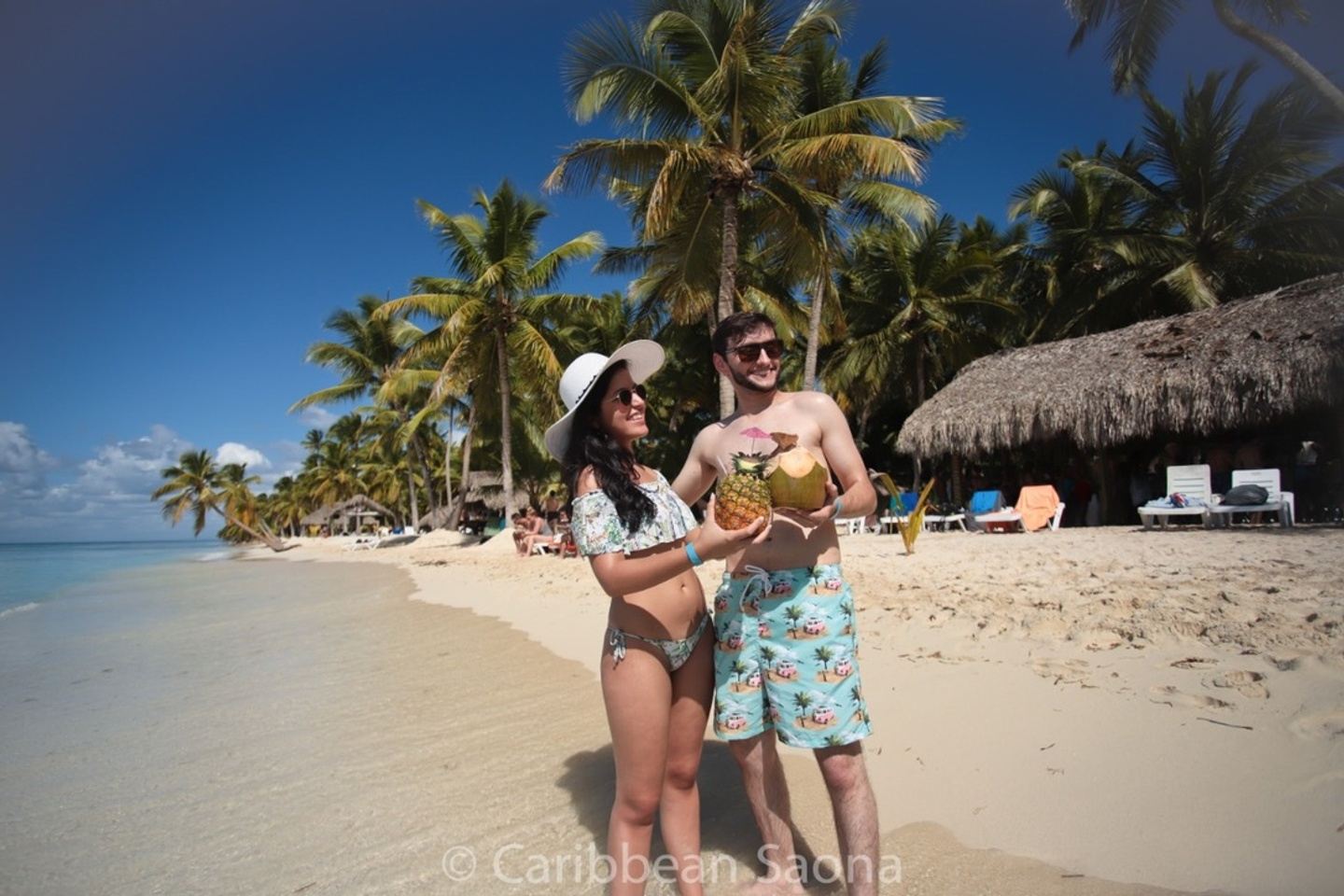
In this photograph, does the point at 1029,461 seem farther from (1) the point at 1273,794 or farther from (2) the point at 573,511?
(2) the point at 573,511

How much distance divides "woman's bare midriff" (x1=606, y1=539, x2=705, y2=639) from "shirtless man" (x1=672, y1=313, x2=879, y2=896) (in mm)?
164

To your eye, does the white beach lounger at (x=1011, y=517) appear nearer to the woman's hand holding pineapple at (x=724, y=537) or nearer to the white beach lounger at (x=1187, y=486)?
the white beach lounger at (x=1187, y=486)

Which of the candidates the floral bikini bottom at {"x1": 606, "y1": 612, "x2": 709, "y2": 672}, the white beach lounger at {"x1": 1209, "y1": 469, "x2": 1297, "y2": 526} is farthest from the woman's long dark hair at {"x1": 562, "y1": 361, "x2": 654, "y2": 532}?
the white beach lounger at {"x1": 1209, "y1": 469, "x2": 1297, "y2": 526}

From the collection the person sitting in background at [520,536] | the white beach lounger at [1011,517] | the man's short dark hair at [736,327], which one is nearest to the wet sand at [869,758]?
the man's short dark hair at [736,327]

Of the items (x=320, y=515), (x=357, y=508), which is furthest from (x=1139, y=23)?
(x=320, y=515)

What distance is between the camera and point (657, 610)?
190 centimetres

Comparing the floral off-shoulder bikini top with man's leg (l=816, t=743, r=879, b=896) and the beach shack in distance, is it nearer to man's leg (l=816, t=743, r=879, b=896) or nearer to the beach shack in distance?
man's leg (l=816, t=743, r=879, b=896)

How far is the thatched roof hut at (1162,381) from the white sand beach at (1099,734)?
7.30 m

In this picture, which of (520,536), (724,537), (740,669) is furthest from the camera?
(520,536)

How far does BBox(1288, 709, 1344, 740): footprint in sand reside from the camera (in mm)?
Answer: 2494

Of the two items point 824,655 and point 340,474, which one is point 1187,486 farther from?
point 340,474

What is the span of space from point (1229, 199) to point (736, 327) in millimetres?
20882

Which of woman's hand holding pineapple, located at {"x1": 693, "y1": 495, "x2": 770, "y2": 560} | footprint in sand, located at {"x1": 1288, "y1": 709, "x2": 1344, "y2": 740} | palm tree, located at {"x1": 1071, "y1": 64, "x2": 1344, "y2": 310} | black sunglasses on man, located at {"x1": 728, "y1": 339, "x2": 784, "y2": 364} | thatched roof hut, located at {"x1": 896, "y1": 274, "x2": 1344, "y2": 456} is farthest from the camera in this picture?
palm tree, located at {"x1": 1071, "y1": 64, "x2": 1344, "y2": 310}

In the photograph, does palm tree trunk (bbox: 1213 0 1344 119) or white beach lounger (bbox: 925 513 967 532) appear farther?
white beach lounger (bbox: 925 513 967 532)
